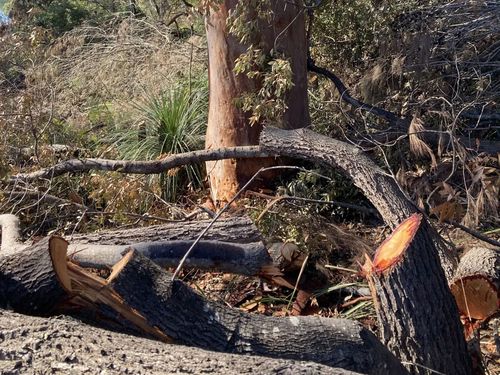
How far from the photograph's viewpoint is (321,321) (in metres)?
3.48

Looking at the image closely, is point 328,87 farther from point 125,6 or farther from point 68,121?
point 125,6

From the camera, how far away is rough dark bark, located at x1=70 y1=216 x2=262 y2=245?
517cm

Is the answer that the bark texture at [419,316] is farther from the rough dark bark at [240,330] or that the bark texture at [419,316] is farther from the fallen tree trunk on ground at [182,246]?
the fallen tree trunk on ground at [182,246]

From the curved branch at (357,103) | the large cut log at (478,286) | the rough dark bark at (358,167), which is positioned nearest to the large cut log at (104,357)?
the large cut log at (478,286)

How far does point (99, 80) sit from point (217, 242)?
5.23 m

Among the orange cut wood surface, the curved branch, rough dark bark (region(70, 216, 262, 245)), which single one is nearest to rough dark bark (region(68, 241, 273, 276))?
rough dark bark (region(70, 216, 262, 245))

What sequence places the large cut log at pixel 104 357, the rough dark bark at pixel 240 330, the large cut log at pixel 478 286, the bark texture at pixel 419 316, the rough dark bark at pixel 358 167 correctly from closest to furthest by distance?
the large cut log at pixel 104 357 < the rough dark bark at pixel 240 330 < the bark texture at pixel 419 316 < the large cut log at pixel 478 286 < the rough dark bark at pixel 358 167

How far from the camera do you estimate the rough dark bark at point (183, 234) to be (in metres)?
5.17

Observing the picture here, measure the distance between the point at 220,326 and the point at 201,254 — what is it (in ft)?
4.92

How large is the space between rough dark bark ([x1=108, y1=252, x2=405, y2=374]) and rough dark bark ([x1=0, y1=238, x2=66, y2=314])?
262mm

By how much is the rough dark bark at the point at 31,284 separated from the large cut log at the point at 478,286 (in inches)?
82.7

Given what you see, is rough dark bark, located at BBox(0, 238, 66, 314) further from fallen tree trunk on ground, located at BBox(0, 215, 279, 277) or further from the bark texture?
the bark texture

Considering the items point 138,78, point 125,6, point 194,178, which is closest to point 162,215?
point 194,178

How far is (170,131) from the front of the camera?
7.82 metres
